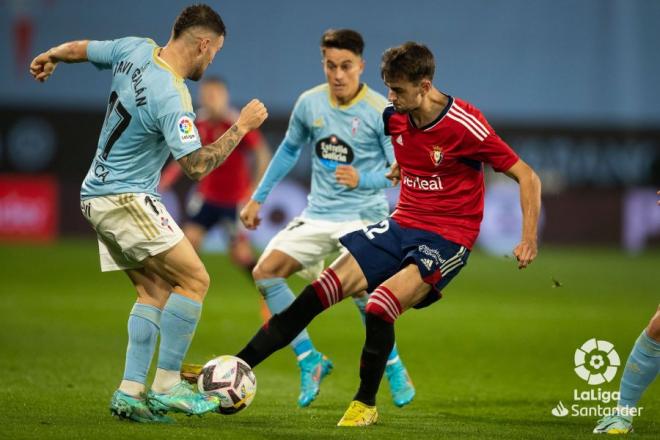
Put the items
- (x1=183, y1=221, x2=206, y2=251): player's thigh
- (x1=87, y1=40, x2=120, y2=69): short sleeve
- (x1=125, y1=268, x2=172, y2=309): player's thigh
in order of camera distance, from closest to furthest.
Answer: (x1=87, y1=40, x2=120, y2=69): short sleeve
(x1=125, y1=268, x2=172, y2=309): player's thigh
(x1=183, y1=221, x2=206, y2=251): player's thigh

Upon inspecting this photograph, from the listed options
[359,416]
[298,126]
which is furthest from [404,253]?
[298,126]

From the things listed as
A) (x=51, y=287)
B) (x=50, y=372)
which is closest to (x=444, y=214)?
(x=50, y=372)

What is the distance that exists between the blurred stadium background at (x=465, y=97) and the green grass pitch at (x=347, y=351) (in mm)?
1274

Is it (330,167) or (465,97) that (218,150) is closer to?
(330,167)

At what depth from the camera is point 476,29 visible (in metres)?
20.8

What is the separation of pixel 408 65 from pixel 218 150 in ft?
3.64

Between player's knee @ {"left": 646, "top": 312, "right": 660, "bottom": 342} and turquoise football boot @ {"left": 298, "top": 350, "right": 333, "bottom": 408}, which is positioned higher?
player's knee @ {"left": 646, "top": 312, "right": 660, "bottom": 342}

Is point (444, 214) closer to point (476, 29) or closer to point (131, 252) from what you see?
point (131, 252)

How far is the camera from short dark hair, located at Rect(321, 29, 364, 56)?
280 inches

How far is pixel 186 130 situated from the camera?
5.39 m

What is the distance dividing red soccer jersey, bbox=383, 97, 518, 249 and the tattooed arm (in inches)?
34.4

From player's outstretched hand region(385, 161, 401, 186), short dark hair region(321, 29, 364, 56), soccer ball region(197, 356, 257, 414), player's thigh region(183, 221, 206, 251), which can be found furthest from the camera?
player's thigh region(183, 221, 206, 251)

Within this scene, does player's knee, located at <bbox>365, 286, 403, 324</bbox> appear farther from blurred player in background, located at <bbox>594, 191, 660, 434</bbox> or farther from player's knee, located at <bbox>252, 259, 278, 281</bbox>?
player's knee, located at <bbox>252, 259, 278, 281</bbox>

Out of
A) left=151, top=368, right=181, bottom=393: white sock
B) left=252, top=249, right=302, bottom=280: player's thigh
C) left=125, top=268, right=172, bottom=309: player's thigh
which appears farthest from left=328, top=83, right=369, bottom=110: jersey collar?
left=151, top=368, right=181, bottom=393: white sock
